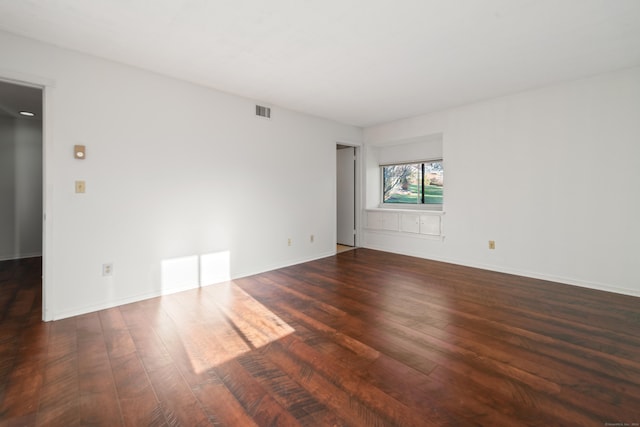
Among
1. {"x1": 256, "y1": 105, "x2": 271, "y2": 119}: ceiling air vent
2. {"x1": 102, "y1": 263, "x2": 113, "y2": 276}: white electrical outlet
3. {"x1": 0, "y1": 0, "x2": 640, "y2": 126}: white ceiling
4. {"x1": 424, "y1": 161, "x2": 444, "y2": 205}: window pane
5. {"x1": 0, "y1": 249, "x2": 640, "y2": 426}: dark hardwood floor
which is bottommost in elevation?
{"x1": 0, "y1": 249, "x2": 640, "y2": 426}: dark hardwood floor

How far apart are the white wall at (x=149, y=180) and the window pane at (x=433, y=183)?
270 cm

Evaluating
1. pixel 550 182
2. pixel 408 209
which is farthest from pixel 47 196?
pixel 550 182

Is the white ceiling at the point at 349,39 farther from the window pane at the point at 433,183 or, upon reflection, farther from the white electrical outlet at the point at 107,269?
the white electrical outlet at the point at 107,269

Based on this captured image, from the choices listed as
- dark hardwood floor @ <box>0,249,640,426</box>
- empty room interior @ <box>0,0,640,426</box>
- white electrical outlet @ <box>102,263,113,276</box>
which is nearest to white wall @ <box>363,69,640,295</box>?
empty room interior @ <box>0,0,640,426</box>

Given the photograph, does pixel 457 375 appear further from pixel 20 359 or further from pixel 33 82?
pixel 33 82

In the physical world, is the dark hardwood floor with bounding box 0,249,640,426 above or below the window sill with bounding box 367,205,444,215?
below

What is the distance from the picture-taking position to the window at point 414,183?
552cm

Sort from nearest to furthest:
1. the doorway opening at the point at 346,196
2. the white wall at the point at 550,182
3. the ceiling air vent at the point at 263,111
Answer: the white wall at the point at 550,182
the ceiling air vent at the point at 263,111
the doorway opening at the point at 346,196

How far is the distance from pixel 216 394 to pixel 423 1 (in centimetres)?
299

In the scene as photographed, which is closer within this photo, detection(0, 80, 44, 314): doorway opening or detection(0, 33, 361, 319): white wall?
detection(0, 33, 361, 319): white wall

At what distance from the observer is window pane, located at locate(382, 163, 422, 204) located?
5.78 m

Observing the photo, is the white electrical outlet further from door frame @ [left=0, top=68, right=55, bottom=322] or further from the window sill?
the window sill

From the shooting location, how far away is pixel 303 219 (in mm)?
4953

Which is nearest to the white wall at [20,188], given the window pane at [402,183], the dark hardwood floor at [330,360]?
the dark hardwood floor at [330,360]
